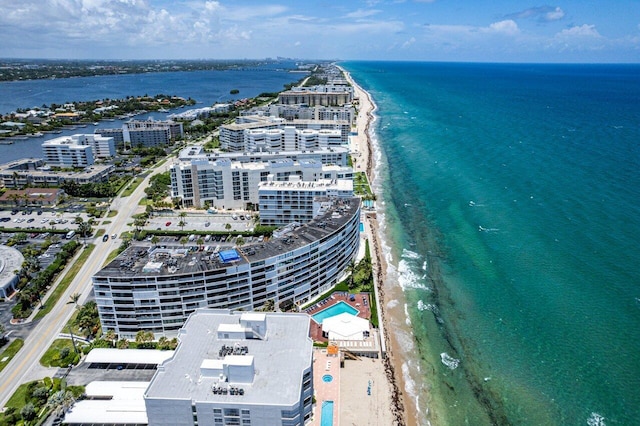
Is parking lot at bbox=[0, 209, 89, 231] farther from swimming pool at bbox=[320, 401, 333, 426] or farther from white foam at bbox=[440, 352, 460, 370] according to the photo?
white foam at bbox=[440, 352, 460, 370]

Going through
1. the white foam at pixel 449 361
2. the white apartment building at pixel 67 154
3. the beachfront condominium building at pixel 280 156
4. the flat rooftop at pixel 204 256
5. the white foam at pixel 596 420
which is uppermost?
the beachfront condominium building at pixel 280 156

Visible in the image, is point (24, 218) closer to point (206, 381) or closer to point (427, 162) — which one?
point (206, 381)

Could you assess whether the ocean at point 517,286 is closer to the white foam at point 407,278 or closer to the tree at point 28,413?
the white foam at point 407,278

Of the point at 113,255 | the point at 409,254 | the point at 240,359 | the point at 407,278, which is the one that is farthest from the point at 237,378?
the point at 113,255

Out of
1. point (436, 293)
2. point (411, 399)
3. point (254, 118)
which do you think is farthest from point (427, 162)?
point (411, 399)

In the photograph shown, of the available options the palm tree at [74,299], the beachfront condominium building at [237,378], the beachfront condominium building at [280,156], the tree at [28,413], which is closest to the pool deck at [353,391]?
the beachfront condominium building at [237,378]

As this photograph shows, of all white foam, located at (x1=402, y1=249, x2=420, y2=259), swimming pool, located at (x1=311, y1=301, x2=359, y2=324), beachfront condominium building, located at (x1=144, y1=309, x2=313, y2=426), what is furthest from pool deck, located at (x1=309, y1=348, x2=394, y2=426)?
white foam, located at (x1=402, y1=249, x2=420, y2=259)
